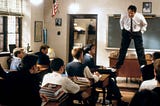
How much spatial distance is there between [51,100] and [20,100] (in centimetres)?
44

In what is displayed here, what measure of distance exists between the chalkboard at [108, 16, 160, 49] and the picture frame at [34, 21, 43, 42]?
2.16 m

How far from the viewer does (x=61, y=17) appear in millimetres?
9219

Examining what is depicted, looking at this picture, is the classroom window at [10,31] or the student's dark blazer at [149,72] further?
the classroom window at [10,31]

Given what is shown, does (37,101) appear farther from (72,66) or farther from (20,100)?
(72,66)

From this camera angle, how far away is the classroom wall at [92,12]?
8.52 m

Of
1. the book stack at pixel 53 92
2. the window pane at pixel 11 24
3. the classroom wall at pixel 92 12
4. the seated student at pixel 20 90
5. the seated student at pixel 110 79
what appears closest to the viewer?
the seated student at pixel 20 90

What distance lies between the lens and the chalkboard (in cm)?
818

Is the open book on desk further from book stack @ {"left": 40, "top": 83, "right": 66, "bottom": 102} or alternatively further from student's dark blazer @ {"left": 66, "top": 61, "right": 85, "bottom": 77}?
student's dark blazer @ {"left": 66, "top": 61, "right": 85, "bottom": 77}

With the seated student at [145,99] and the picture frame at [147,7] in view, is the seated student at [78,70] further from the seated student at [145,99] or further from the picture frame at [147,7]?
the picture frame at [147,7]

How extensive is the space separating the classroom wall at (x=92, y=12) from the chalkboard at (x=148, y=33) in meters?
0.17

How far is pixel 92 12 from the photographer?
8852 mm

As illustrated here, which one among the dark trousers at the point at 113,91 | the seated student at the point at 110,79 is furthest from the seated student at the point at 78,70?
the dark trousers at the point at 113,91

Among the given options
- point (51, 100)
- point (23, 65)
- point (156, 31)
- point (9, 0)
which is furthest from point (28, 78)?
point (156, 31)

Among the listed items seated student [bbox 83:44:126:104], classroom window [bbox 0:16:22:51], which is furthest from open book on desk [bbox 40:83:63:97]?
classroom window [bbox 0:16:22:51]
